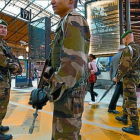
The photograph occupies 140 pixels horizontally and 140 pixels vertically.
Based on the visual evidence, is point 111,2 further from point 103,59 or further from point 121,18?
point 103,59

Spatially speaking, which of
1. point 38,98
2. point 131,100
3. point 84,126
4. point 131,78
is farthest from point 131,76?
point 38,98

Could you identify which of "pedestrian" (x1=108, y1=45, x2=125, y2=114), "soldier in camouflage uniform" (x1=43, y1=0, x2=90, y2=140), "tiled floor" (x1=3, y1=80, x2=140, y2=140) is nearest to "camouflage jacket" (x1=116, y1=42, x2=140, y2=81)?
"tiled floor" (x1=3, y1=80, x2=140, y2=140)

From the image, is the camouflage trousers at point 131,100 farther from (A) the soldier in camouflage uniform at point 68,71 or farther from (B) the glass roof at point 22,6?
(B) the glass roof at point 22,6

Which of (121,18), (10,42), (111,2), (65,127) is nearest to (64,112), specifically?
(65,127)

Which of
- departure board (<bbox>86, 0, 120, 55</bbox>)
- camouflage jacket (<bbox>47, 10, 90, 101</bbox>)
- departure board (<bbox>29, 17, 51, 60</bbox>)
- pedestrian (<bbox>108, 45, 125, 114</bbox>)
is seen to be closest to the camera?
camouflage jacket (<bbox>47, 10, 90, 101</bbox>)

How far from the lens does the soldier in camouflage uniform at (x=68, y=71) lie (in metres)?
0.95

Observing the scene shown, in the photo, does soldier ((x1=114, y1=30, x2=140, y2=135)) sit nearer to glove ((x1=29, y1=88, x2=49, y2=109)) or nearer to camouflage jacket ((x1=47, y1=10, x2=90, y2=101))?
camouflage jacket ((x1=47, y1=10, x2=90, y2=101))

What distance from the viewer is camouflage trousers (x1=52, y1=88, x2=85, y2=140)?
3.37ft

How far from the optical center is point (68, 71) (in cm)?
94

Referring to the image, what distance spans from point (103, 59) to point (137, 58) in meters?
5.40

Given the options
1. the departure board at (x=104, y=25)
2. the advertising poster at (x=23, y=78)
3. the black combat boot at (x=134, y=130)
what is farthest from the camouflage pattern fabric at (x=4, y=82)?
the advertising poster at (x=23, y=78)

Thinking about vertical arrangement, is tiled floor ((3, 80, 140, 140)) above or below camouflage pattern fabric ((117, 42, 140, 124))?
below

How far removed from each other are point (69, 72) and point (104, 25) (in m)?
4.91

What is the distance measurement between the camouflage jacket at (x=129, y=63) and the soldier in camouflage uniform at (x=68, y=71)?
1.38 m
